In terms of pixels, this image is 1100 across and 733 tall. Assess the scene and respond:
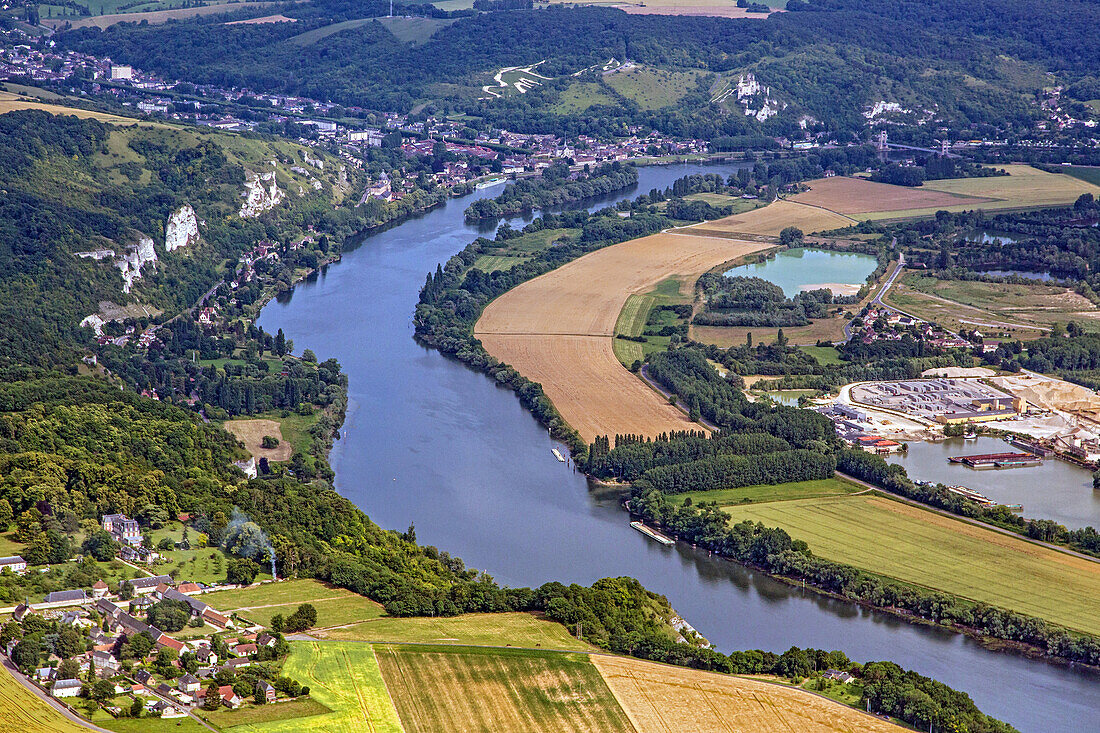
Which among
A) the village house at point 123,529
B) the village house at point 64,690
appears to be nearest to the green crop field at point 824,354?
the village house at point 123,529

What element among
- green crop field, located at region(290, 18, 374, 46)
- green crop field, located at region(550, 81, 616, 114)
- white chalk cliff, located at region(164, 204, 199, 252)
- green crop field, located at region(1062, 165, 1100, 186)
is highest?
green crop field, located at region(290, 18, 374, 46)

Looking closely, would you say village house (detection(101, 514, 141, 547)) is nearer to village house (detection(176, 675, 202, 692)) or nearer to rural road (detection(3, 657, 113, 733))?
rural road (detection(3, 657, 113, 733))

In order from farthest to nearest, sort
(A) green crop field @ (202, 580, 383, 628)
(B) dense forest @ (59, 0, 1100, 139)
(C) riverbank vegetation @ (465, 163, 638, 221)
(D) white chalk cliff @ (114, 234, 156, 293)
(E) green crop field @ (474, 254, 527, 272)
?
(B) dense forest @ (59, 0, 1100, 139) → (C) riverbank vegetation @ (465, 163, 638, 221) → (E) green crop field @ (474, 254, 527, 272) → (D) white chalk cliff @ (114, 234, 156, 293) → (A) green crop field @ (202, 580, 383, 628)

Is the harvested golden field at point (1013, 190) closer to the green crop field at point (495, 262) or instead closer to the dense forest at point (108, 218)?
the green crop field at point (495, 262)

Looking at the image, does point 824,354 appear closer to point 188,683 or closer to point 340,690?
point 340,690

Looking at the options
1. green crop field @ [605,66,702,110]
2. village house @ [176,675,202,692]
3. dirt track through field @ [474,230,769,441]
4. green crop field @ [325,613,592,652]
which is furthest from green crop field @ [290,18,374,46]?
village house @ [176,675,202,692]

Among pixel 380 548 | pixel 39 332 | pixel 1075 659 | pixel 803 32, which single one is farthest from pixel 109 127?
pixel 803 32

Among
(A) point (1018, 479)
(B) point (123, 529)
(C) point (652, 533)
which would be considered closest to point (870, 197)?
(A) point (1018, 479)
